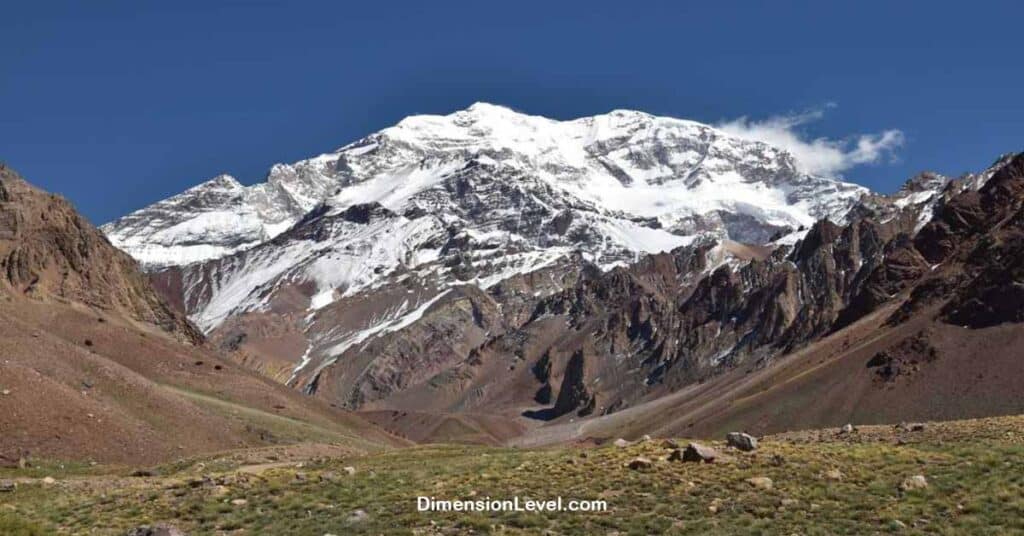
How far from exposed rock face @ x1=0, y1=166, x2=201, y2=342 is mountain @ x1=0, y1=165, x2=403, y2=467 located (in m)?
0.19

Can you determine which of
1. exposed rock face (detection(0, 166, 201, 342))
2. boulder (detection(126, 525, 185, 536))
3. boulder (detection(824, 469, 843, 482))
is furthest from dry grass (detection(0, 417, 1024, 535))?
exposed rock face (detection(0, 166, 201, 342))

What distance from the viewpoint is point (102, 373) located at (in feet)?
280

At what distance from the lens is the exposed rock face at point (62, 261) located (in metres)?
124

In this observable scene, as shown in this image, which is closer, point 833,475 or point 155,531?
point 155,531

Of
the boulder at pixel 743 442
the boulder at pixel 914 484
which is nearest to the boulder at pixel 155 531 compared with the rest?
the boulder at pixel 743 442

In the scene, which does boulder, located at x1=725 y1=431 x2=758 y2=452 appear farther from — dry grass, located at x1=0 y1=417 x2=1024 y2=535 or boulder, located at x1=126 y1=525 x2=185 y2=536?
boulder, located at x1=126 y1=525 x2=185 y2=536

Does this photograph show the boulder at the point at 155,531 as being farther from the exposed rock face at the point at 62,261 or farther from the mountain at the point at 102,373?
the exposed rock face at the point at 62,261

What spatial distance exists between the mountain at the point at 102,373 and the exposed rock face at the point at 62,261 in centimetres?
19

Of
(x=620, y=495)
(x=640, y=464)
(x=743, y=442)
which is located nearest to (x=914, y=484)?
(x=743, y=442)

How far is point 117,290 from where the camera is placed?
144500 mm

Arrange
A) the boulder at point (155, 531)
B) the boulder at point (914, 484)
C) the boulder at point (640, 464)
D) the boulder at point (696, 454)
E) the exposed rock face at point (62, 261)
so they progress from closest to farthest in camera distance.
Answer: the boulder at point (155, 531), the boulder at point (914, 484), the boulder at point (640, 464), the boulder at point (696, 454), the exposed rock face at point (62, 261)

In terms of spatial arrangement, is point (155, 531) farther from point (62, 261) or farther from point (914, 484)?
point (62, 261)

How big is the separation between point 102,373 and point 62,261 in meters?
54.0

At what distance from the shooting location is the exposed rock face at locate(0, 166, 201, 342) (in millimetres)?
123688
